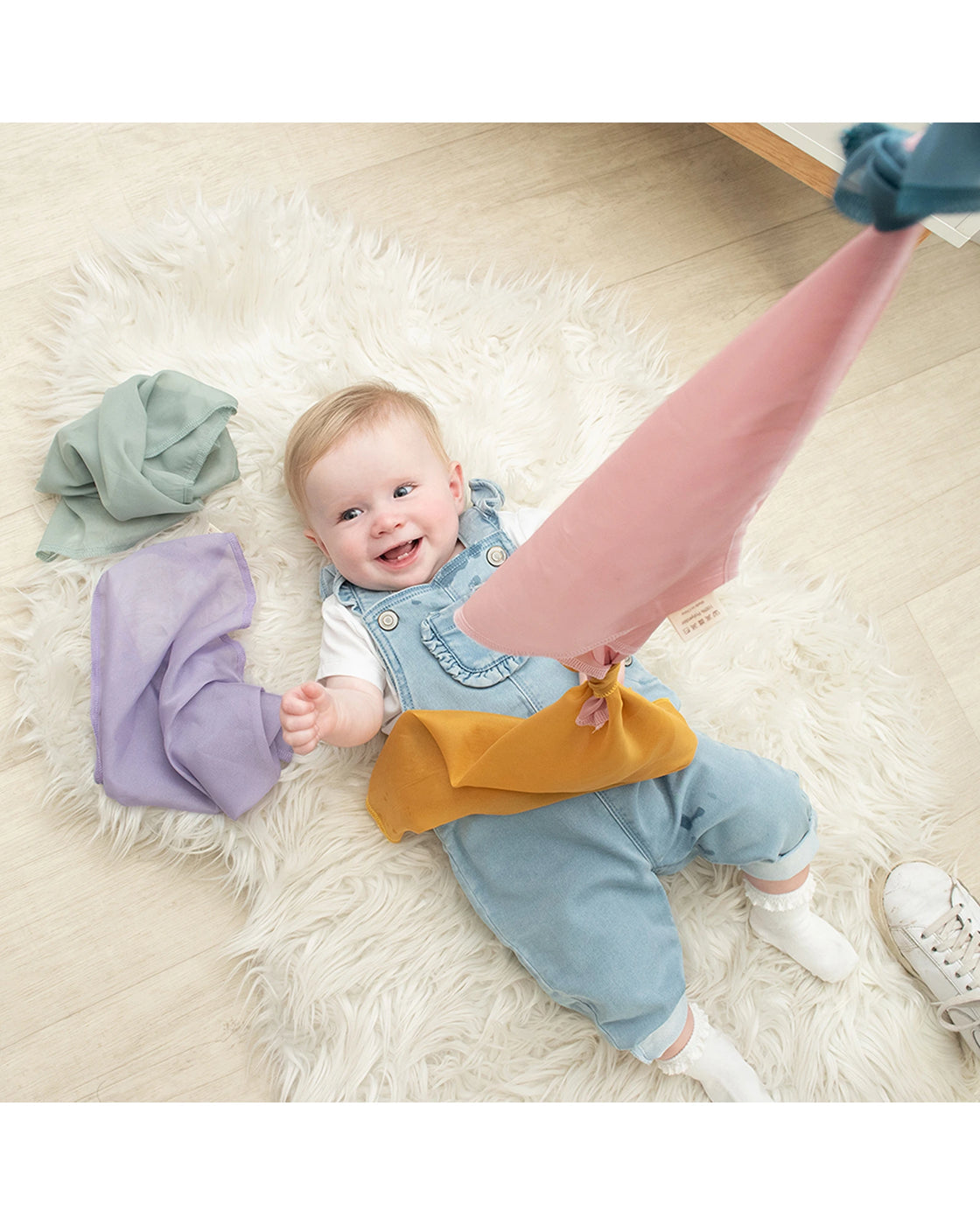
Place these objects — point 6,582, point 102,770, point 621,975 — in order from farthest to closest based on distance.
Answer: point 6,582, point 102,770, point 621,975

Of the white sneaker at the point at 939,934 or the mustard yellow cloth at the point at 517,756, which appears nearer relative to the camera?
the mustard yellow cloth at the point at 517,756

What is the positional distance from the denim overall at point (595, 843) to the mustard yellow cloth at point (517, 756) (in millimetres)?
46

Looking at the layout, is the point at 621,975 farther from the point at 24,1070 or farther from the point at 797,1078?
Answer: the point at 24,1070

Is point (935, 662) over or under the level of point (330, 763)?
over

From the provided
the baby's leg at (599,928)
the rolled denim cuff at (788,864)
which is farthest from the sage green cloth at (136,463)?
the rolled denim cuff at (788,864)

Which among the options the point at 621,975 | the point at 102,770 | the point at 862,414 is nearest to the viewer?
the point at 621,975

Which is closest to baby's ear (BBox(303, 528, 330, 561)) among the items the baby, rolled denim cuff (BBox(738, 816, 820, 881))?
the baby

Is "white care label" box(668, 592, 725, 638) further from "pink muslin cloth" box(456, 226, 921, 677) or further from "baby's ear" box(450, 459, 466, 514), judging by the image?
"baby's ear" box(450, 459, 466, 514)

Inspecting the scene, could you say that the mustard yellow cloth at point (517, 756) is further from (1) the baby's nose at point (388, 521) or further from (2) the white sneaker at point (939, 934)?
(2) the white sneaker at point (939, 934)

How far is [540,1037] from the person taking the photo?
110cm

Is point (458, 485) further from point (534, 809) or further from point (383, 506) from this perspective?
point (534, 809)

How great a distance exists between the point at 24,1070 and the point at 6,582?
630 millimetres

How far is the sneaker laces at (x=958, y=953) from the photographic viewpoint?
1096 millimetres
